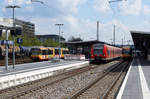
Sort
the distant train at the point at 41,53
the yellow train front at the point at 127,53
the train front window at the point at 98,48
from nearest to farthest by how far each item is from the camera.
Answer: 1. the train front window at the point at 98,48
2. the distant train at the point at 41,53
3. the yellow train front at the point at 127,53

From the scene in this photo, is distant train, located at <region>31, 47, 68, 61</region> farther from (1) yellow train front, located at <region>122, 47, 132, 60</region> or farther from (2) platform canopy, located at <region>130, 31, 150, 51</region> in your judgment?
(1) yellow train front, located at <region>122, 47, 132, 60</region>

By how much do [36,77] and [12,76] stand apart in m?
3.15

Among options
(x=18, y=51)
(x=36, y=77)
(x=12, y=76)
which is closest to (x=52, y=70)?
(x=36, y=77)

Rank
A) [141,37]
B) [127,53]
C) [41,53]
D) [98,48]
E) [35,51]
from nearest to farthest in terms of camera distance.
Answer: [98,48], [141,37], [35,51], [41,53], [127,53]

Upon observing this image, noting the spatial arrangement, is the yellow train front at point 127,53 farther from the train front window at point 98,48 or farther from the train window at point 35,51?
the train window at point 35,51

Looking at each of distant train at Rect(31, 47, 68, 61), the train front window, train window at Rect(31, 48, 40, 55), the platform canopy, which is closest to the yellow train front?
the platform canopy

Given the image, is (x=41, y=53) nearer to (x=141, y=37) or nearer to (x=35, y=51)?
(x=35, y=51)

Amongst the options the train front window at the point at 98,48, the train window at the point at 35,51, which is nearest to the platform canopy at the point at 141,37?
the train front window at the point at 98,48

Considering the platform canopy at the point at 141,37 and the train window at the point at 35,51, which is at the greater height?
the platform canopy at the point at 141,37

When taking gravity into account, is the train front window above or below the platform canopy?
below

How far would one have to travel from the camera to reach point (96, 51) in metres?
34.5

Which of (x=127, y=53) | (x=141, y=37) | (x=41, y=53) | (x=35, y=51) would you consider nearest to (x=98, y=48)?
(x=141, y=37)

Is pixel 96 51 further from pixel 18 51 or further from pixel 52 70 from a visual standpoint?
pixel 18 51

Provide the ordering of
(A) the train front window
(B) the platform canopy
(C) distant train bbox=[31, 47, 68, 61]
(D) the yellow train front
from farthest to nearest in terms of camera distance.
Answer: (D) the yellow train front → (C) distant train bbox=[31, 47, 68, 61] → (A) the train front window → (B) the platform canopy
